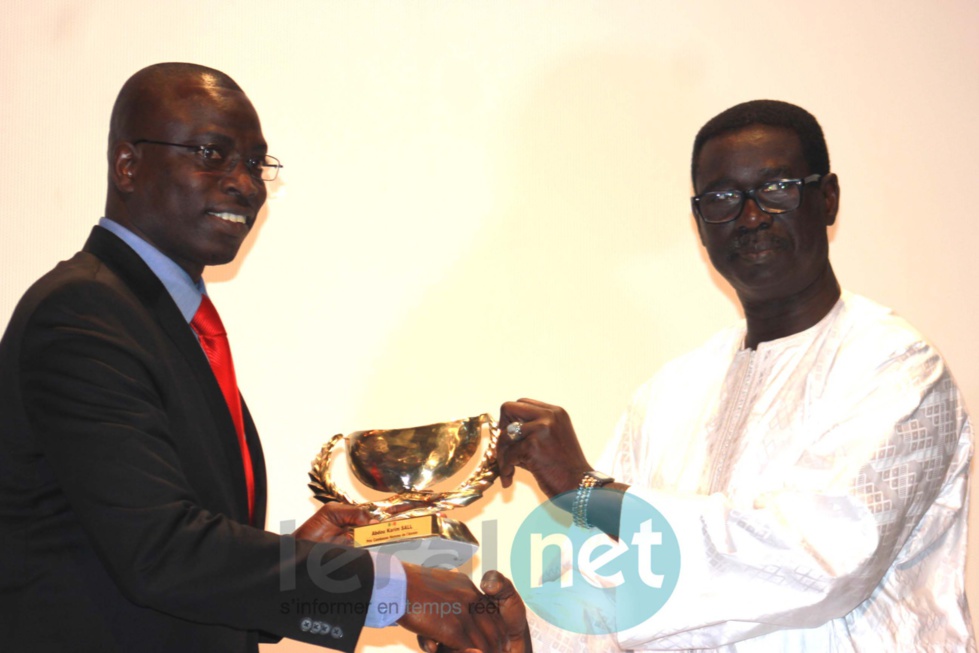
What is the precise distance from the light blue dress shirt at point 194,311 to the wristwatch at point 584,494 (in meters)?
0.47

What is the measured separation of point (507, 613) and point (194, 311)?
1.07 meters

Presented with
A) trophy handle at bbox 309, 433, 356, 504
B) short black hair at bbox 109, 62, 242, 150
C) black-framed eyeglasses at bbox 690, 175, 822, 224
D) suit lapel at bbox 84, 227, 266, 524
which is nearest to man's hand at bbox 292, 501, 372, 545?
trophy handle at bbox 309, 433, 356, 504

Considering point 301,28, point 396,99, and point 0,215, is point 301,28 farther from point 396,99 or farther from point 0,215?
point 0,215

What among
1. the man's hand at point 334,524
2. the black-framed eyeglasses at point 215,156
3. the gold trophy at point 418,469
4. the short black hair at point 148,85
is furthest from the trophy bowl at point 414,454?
the short black hair at point 148,85

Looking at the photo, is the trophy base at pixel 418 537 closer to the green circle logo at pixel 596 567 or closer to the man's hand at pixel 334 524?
the man's hand at pixel 334 524

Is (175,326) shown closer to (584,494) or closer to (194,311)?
(194,311)

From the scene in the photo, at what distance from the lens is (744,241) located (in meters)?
2.64

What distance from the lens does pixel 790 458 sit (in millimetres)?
2502

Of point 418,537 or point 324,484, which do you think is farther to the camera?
point 324,484

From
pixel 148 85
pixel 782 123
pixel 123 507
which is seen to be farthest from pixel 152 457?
pixel 782 123

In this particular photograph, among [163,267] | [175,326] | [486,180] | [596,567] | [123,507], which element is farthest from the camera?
[486,180]

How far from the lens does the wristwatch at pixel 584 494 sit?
8.46 feet

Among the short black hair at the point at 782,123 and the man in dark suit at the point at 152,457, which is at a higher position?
the short black hair at the point at 782,123

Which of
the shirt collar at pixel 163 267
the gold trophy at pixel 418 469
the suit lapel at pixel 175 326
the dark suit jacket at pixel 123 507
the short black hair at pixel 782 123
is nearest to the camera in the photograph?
the dark suit jacket at pixel 123 507
